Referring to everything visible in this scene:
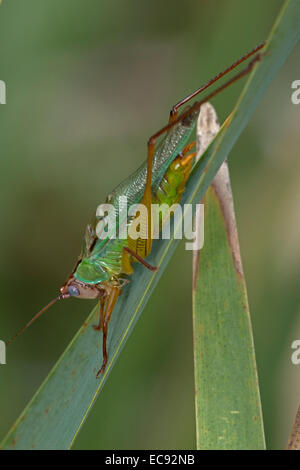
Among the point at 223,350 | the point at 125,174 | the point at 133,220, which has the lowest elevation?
the point at 223,350

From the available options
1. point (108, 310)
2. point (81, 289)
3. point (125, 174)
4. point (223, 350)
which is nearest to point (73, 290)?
point (81, 289)

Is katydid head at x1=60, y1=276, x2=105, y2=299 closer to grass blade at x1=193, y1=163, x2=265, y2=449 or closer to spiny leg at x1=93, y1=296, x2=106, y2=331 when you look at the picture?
spiny leg at x1=93, y1=296, x2=106, y2=331

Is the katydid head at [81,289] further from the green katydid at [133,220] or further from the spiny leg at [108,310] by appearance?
the spiny leg at [108,310]

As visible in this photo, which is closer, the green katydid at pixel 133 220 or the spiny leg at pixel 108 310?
the spiny leg at pixel 108 310

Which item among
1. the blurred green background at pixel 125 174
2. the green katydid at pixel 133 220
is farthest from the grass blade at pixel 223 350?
the blurred green background at pixel 125 174

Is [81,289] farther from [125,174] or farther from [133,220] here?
[125,174]

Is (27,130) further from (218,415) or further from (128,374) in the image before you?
(218,415)
